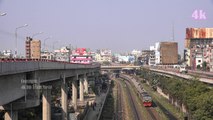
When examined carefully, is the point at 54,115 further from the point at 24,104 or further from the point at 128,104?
the point at 128,104

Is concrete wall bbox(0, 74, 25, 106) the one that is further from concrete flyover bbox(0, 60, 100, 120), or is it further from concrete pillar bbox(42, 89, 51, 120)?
concrete pillar bbox(42, 89, 51, 120)

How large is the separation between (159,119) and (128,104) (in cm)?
2467

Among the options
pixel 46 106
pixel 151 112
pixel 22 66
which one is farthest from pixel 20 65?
pixel 151 112

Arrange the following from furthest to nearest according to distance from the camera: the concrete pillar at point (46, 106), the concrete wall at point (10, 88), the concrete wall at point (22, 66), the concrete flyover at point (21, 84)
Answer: the concrete pillar at point (46, 106)
the concrete flyover at point (21, 84)
the concrete wall at point (10, 88)
the concrete wall at point (22, 66)

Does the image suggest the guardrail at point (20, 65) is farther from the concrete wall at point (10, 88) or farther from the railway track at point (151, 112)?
the railway track at point (151, 112)

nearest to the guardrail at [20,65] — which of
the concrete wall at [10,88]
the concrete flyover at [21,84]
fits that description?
the concrete flyover at [21,84]

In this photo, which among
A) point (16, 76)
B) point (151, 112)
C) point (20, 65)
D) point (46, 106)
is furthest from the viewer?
point (151, 112)

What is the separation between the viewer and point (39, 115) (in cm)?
5906

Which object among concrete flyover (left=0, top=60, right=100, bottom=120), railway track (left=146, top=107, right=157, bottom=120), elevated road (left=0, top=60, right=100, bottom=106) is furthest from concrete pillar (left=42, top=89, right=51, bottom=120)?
railway track (left=146, top=107, right=157, bottom=120)

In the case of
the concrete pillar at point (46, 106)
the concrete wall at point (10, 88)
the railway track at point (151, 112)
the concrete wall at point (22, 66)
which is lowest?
the railway track at point (151, 112)

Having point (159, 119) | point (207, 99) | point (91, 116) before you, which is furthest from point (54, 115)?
point (207, 99)

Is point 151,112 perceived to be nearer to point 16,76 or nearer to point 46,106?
point 46,106

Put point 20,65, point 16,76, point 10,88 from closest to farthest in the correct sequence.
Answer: point 10,88 < point 20,65 < point 16,76

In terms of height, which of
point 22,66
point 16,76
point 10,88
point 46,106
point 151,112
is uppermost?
point 22,66
